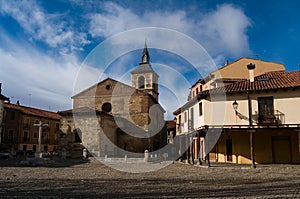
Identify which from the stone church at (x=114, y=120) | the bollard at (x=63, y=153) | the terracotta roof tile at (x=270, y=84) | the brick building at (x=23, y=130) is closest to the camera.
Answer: the terracotta roof tile at (x=270, y=84)

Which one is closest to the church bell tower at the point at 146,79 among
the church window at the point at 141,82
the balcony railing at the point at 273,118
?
the church window at the point at 141,82

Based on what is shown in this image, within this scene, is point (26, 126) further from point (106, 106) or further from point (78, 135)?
point (78, 135)

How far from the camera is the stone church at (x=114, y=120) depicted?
27.5 meters

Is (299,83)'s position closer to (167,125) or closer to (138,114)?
(138,114)

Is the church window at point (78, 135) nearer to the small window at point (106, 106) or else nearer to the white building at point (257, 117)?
the small window at point (106, 106)

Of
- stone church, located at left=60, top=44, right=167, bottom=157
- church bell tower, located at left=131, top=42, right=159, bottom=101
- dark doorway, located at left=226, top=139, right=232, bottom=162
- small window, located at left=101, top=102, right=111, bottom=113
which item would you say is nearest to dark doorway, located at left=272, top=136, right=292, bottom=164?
dark doorway, located at left=226, top=139, right=232, bottom=162

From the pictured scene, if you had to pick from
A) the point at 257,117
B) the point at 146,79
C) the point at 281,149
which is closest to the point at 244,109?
the point at 257,117

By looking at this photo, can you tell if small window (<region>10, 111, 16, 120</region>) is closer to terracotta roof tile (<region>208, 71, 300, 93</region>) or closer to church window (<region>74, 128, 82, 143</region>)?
church window (<region>74, 128, 82, 143</region>)

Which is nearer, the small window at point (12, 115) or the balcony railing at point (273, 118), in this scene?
the balcony railing at point (273, 118)

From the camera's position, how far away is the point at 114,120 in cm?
3117

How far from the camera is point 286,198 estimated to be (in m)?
6.16

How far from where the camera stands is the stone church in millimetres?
27531

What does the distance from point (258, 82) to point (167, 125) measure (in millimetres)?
29802

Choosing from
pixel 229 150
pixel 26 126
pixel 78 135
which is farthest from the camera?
pixel 26 126
